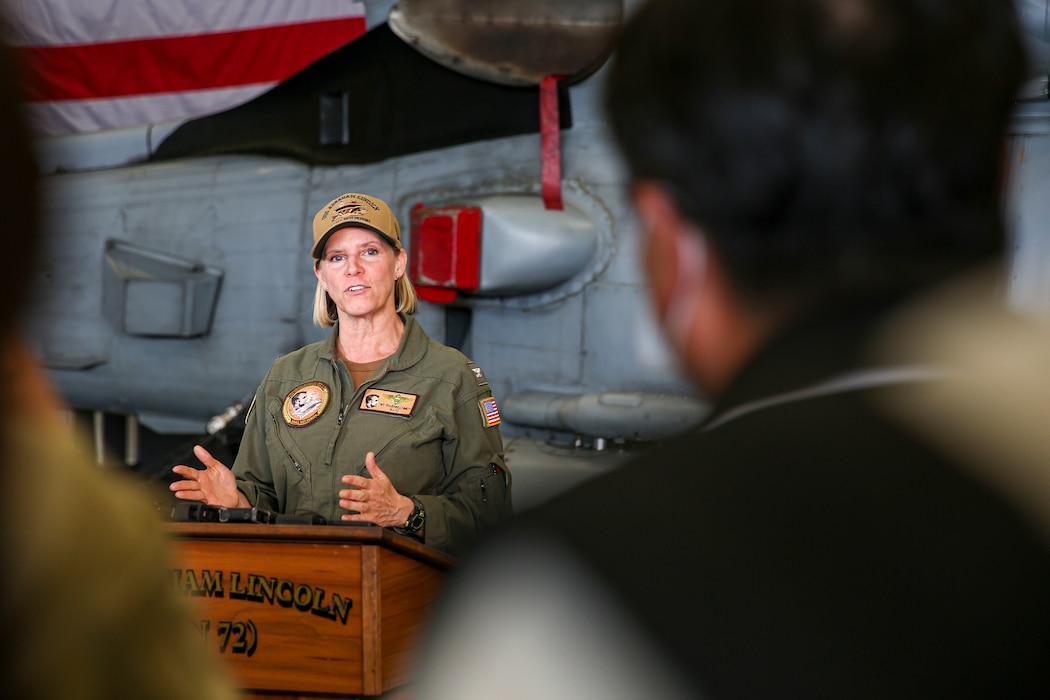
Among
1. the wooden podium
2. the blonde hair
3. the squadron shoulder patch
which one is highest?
the blonde hair

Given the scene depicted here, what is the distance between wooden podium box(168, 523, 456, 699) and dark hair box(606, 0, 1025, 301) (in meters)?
1.43

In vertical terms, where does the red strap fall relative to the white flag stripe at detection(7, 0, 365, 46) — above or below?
below

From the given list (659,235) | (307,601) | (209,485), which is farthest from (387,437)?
(659,235)

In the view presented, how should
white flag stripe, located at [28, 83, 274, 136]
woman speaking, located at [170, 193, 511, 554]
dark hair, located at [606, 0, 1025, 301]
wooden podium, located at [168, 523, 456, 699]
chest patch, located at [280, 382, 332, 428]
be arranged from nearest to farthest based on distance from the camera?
dark hair, located at [606, 0, 1025, 301] → wooden podium, located at [168, 523, 456, 699] → woman speaking, located at [170, 193, 511, 554] → chest patch, located at [280, 382, 332, 428] → white flag stripe, located at [28, 83, 274, 136]

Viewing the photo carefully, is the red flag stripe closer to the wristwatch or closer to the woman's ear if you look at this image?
the woman's ear

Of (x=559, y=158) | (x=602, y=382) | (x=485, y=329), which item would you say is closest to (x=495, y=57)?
(x=559, y=158)

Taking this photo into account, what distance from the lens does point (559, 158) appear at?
402 cm

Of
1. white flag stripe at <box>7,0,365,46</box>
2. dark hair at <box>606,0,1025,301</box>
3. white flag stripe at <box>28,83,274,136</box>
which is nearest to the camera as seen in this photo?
dark hair at <box>606,0,1025,301</box>

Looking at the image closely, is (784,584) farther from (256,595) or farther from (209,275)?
(209,275)

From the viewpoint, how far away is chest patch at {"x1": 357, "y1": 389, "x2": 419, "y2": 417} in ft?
8.37

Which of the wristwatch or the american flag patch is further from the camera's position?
the american flag patch

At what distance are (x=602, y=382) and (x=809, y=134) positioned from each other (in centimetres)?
338

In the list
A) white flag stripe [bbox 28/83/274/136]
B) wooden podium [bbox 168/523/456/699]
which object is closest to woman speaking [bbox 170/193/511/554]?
wooden podium [bbox 168/523/456/699]

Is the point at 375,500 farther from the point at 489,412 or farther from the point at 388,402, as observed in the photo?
the point at 489,412
